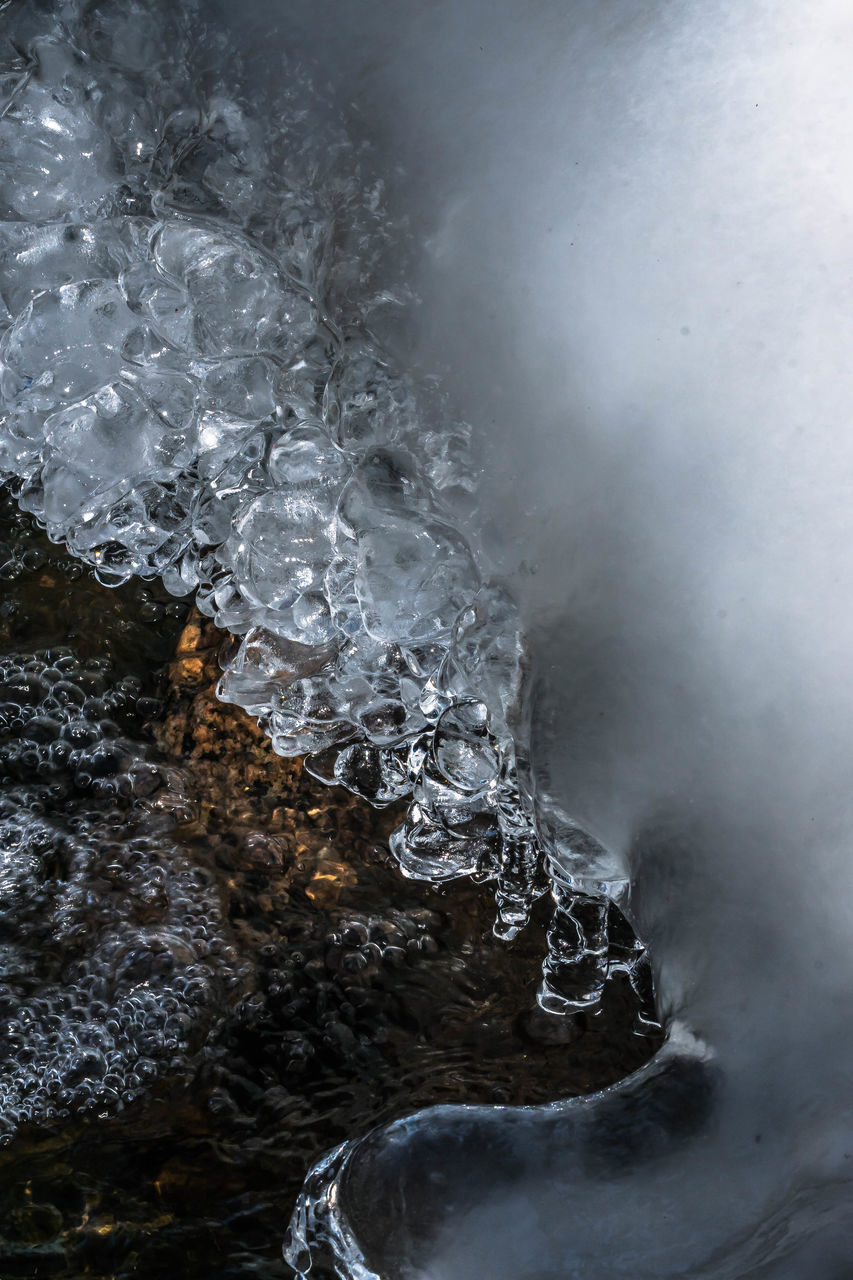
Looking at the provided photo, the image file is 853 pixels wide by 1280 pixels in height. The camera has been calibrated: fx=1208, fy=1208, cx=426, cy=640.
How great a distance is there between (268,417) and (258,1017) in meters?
0.51

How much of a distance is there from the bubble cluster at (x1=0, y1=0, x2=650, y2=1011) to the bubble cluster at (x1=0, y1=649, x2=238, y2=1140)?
14cm

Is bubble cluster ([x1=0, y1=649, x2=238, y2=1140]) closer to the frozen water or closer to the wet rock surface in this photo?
the wet rock surface

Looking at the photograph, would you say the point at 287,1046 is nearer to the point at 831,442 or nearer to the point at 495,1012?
the point at 495,1012

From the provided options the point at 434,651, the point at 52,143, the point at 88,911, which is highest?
the point at 52,143

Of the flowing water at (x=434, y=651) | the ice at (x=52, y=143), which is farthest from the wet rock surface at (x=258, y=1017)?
the ice at (x=52, y=143)

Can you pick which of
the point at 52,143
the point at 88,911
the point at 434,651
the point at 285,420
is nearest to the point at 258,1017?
the point at 88,911

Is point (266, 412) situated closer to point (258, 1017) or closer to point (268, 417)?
point (268, 417)

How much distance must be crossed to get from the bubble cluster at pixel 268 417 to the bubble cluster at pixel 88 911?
0.47 ft

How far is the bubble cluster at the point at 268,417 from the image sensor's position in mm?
938

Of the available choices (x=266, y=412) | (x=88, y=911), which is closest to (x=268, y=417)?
(x=266, y=412)

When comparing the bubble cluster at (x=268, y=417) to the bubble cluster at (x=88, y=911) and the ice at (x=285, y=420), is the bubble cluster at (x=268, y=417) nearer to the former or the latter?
the ice at (x=285, y=420)

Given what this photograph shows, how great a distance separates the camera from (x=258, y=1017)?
0.99 meters

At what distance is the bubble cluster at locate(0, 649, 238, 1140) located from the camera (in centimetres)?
94

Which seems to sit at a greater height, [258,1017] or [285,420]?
[285,420]
